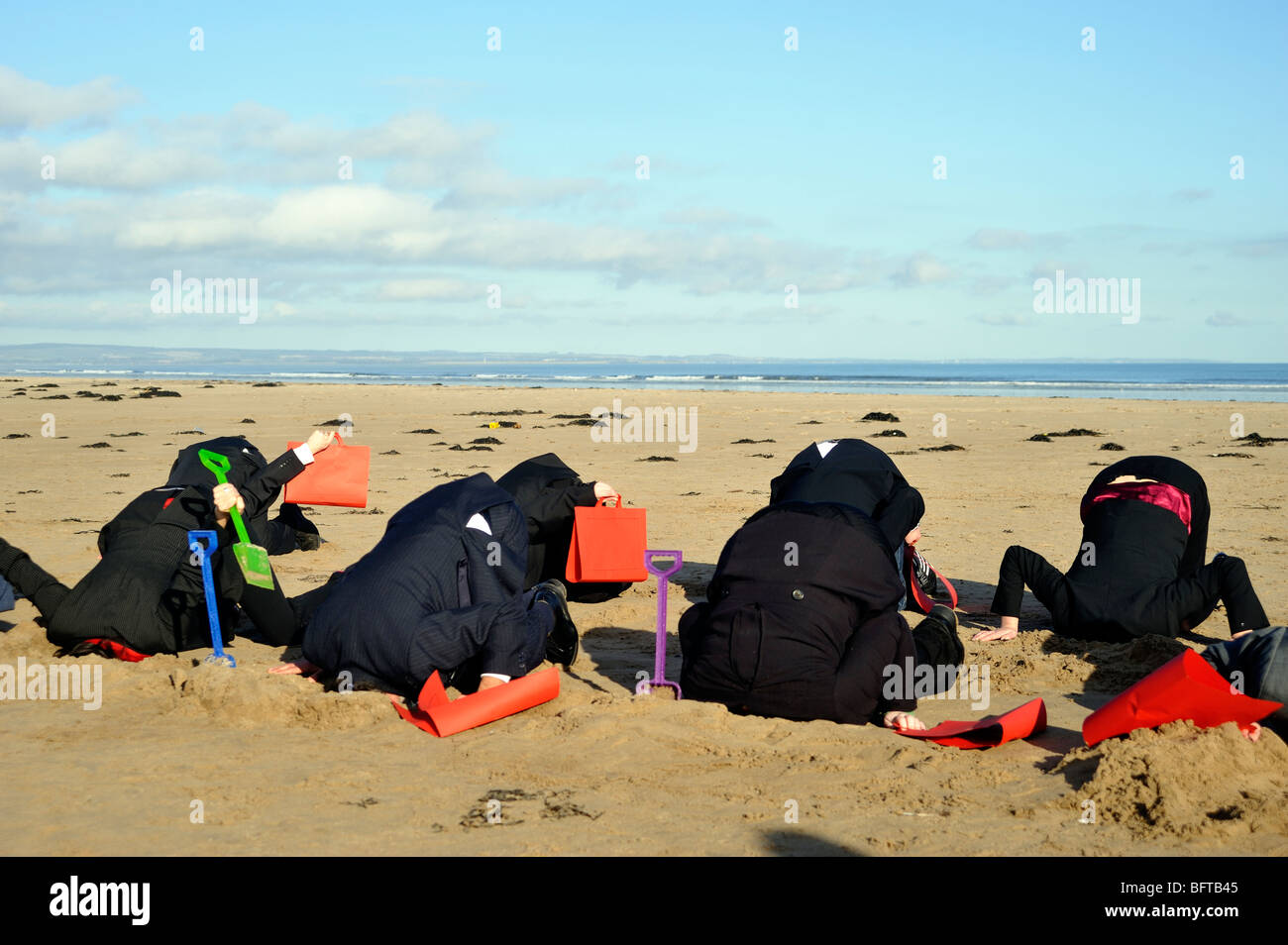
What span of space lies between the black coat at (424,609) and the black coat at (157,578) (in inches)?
43.9

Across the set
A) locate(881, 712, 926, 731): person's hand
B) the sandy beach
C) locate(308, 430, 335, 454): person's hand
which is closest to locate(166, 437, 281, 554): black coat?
locate(308, 430, 335, 454): person's hand

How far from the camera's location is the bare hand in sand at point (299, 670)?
557cm

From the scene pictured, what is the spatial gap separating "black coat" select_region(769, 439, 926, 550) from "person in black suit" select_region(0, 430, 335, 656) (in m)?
2.84

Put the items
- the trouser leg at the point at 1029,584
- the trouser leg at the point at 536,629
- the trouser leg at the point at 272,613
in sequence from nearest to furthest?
1. the trouser leg at the point at 536,629
2. the trouser leg at the point at 272,613
3. the trouser leg at the point at 1029,584

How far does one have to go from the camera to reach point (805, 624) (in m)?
4.80

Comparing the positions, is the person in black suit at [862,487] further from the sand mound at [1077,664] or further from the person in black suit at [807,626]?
the person in black suit at [807,626]

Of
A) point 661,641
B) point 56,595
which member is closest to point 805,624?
point 661,641

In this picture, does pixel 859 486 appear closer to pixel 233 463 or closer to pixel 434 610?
pixel 434 610

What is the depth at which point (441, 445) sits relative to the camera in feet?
61.4

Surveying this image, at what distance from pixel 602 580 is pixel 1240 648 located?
3.82 metres

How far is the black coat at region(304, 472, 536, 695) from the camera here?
16.9ft

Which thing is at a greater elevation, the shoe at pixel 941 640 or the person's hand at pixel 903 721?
the shoe at pixel 941 640

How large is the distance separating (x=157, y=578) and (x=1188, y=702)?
16.7ft

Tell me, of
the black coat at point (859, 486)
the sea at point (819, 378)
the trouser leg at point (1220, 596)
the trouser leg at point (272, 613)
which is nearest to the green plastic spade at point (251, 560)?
the trouser leg at point (272, 613)
